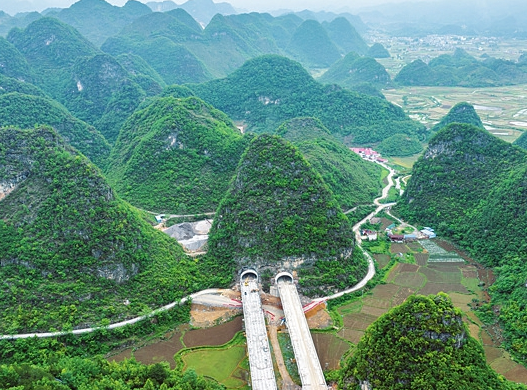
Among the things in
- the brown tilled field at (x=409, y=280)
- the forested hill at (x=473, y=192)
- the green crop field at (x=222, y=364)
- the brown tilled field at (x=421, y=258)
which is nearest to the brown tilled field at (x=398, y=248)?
the brown tilled field at (x=421, y=258)

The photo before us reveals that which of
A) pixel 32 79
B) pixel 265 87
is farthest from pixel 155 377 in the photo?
pixel 32 79

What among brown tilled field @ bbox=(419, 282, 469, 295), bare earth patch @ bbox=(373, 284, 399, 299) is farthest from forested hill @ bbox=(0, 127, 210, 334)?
brown tilled field @ bbox=(419, 282, 469, 295)

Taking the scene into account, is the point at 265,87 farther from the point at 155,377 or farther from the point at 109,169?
the point at 155,377

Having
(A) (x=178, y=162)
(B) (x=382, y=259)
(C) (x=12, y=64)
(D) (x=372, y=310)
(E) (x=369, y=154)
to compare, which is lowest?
(E) (x=369, y=154)

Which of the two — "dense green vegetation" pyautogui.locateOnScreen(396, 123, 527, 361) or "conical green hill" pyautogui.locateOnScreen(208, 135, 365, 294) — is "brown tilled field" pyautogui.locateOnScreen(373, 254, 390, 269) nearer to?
"conical green hill" pyautogui.locateOnScreen(208, 135, 365, 294)

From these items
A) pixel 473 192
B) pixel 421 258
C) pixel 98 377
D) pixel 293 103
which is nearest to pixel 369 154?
pixel 293 103

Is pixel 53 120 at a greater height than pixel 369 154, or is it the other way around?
pixel 53 120

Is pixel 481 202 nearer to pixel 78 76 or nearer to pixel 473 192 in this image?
pixel 473 192
